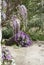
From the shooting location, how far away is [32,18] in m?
5.53

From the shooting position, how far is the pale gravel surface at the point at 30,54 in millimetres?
3696

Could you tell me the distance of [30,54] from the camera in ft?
13.8

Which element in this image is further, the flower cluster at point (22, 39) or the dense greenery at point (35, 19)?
the dense greenery at point (35, 19)

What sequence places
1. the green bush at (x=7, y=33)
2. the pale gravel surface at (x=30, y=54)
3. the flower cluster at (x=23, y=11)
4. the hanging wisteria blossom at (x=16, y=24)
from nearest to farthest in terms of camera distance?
the pale gravel surface at (x=30, y=54), the green bush at (x=7, y=33), the hanging wisteria blossom at (x=16, y=24), the flower cluster at (x=23, y=11)

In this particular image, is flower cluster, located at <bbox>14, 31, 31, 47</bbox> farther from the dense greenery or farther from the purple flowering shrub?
the dense greenery

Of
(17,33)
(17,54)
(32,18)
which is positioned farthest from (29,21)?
(17,54)

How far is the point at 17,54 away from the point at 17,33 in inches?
41.4

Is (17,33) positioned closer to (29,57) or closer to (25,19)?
(25,19)

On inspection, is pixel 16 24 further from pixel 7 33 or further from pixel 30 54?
pixel 30 54

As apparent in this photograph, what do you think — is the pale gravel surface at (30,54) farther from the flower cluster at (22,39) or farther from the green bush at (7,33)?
the green bush at (7,33)

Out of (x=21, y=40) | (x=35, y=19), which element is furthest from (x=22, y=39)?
(x=35, y=19)

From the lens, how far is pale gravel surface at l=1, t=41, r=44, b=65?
3.70 metres

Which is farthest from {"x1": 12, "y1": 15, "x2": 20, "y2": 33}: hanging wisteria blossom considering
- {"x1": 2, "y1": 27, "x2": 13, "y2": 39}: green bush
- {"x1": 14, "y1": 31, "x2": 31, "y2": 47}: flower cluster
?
{"x1": 14, "y1": 31, "x2": 31, "y2": 47}: flower cluster

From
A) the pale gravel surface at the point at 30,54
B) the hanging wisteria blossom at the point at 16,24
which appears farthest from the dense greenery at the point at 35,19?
the pale gravel surface at the point at 30,54
